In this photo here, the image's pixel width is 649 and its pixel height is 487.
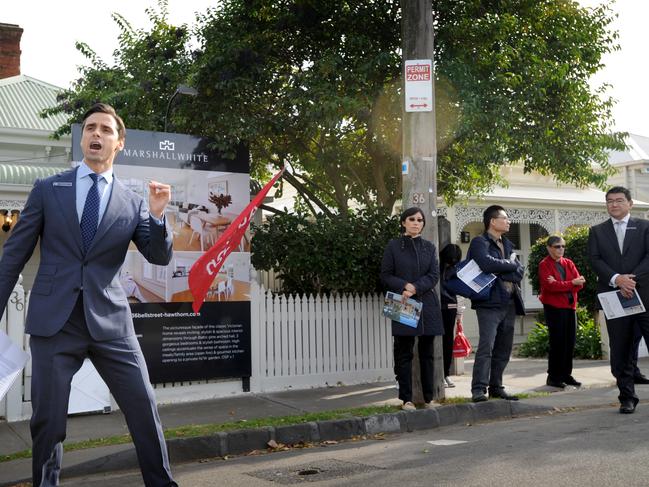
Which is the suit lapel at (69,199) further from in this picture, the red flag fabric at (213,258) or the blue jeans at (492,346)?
the blue jeans at (492,346)

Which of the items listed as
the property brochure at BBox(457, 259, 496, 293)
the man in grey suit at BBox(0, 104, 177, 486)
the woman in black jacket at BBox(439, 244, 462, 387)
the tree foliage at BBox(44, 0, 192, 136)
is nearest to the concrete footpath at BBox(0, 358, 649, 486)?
the woman in black jacket at BBox(439, 244, 462, 387)

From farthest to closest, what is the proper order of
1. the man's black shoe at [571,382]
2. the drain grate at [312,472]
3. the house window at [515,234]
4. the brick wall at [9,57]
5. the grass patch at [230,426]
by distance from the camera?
the house window at [515,234] < the brick wall at [9,57] < the man's black shoe at [571,382] < the grass patch at [230,426] < the drain grate at [312,472]

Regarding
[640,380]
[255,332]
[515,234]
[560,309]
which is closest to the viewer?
[255,332]

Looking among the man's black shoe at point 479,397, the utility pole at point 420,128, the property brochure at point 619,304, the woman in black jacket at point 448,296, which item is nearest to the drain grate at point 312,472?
the utility pole at point 420,128

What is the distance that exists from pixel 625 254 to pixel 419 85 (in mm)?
2596

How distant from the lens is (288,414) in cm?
727

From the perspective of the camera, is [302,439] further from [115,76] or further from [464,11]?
[115,76]

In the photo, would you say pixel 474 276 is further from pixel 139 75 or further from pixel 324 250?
pixel 139 75

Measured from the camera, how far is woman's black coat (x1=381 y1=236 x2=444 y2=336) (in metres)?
7.41

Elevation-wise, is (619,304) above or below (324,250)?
below

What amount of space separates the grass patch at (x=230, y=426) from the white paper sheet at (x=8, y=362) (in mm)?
2395

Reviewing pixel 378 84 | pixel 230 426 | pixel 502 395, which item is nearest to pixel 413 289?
pixel 502 395

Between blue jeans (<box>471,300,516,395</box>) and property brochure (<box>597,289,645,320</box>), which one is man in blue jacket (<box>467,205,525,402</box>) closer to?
blue jeans (<box>471,300,516,395</box>)

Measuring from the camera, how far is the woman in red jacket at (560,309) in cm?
910
